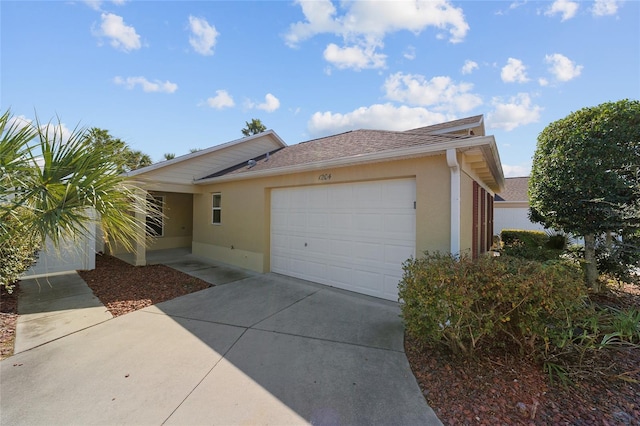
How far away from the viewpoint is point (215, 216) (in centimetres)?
1059

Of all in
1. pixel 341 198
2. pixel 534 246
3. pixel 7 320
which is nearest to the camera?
pixel 7 320

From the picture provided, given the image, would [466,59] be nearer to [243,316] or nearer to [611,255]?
[611,255]

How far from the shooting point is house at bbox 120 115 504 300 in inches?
197

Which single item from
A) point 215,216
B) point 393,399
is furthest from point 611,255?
point 215,216

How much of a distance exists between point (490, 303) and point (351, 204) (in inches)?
147

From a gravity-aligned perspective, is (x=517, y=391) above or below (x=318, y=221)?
below

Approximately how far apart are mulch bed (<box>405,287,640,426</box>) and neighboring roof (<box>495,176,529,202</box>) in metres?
18.4

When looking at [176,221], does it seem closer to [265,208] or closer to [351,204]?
[265,208]

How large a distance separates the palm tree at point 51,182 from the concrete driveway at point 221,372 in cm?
163

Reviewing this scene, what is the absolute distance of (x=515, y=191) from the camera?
67.1ft

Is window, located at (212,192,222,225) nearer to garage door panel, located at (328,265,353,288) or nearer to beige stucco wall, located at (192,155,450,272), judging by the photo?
beige stucco wall, located at (192,155,450,272)

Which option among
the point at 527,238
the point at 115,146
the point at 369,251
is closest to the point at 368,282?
the point at 369,251

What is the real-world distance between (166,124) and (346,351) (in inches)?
367

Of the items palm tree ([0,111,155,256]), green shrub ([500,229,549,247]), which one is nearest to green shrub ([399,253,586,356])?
palm tree ([0,111,155,256])
